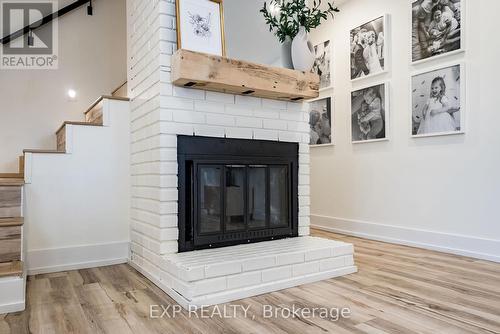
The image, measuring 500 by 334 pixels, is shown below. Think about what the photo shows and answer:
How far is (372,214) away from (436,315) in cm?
197

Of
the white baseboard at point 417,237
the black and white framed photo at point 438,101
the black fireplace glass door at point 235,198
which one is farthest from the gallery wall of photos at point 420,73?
the black fireplace glass door at point 235,198

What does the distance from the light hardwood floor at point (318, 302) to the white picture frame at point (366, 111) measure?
4.42 ft

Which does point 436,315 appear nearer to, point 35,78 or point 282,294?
point 282,294

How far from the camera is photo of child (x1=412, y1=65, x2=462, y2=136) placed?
286 cm

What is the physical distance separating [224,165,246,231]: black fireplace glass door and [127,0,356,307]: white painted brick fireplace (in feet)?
0.56

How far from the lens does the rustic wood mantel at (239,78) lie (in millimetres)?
2119

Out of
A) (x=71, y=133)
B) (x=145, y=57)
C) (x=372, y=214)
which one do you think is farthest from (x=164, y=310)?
(x=372, y=214)

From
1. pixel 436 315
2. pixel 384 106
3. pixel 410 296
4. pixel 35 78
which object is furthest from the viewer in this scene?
pixel 35 78

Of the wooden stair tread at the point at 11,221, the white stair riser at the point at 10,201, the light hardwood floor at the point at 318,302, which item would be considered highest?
the white stair riser at the point at 10,201

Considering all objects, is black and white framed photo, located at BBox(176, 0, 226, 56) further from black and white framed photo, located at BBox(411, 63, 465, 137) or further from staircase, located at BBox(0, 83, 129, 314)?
black and white framed photo, located at BBox(411, 63, 465, 137)

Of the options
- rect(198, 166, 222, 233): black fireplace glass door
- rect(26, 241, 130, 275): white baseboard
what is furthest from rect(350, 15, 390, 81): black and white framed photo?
rect(26, 241, 130, 275): white baseboard

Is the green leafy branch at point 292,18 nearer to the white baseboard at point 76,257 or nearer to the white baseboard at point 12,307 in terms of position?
the white baseboard at point 76,257

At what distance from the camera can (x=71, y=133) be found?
2.57 metres

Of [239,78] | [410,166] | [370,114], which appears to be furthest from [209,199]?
[370,114]
